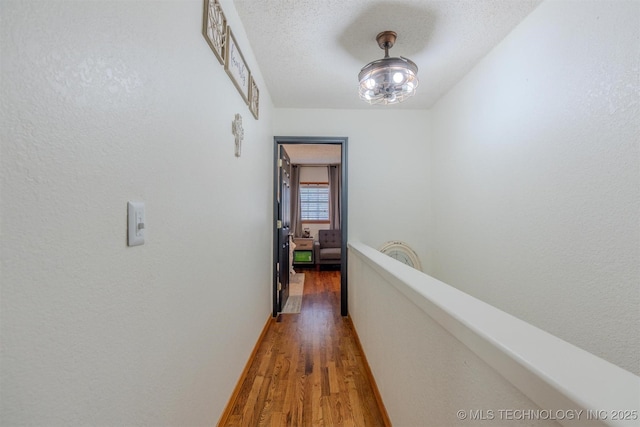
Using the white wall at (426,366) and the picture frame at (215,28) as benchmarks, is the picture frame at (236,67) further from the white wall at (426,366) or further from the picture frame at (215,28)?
the white wall at (426,366)

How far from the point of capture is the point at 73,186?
541 millimetres

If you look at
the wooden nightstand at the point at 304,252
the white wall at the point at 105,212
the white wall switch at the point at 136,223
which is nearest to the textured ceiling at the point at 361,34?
the white wall at the point at 105,212

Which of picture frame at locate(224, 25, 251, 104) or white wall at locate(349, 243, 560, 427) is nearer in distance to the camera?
white wall at locate(349, 243, 560, 427)

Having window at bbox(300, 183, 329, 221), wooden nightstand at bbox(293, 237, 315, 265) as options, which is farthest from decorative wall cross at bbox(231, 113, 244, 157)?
window at bbox(300, 183, 329, 221)

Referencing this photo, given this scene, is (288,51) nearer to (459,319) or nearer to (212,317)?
(212,317)

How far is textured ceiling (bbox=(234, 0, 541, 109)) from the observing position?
1.63m

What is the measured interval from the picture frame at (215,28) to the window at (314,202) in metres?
5.21

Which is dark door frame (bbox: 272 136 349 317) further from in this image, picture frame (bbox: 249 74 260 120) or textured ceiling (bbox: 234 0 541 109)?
picture frame (bbox: 249 74 260 120)

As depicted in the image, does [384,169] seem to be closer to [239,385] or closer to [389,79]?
[389,79]

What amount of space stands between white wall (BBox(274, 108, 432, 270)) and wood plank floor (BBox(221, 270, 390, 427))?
3.86 ft

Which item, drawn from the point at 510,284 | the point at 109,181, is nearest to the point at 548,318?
the point at 510,284

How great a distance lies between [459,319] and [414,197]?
262 centimetres

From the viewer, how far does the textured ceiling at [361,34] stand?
64.1 inches

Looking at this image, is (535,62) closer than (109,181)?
No
